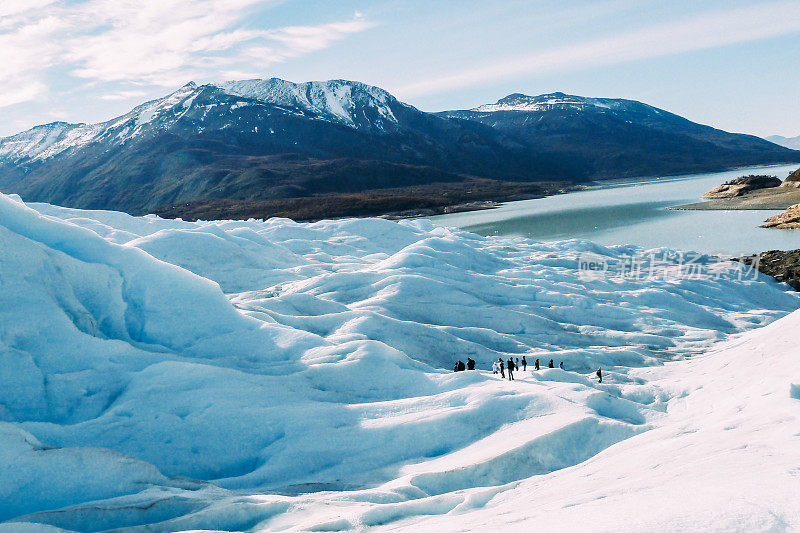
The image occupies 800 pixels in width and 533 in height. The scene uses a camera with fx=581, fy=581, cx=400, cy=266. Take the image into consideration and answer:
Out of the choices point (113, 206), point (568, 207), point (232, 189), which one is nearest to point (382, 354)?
point (568, 207)

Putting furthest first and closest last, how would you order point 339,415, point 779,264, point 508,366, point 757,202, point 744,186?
point 744,186
point 757,202
point 779,264
point 508,366
point 339,415

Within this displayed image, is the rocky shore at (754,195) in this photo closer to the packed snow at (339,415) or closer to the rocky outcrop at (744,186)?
the rocky outcrop at (744,186)

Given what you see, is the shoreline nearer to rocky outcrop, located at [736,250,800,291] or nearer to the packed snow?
rocky outcrop, located at [736,250,800,291]

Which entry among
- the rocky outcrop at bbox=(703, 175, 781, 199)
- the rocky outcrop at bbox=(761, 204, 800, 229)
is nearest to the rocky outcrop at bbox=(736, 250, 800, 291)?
the rocky outcrop at bbox=(761, 204, 800, 229)

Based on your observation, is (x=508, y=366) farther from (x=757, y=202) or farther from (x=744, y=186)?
(x=744, y=186)

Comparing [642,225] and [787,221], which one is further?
[642,225]

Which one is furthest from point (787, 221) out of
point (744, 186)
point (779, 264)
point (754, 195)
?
point (744, 186)

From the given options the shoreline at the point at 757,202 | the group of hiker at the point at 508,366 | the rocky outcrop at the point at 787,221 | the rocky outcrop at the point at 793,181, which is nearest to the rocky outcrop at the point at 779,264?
the rocky outcrop at the point at 787,221
